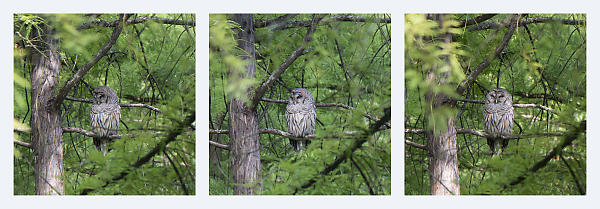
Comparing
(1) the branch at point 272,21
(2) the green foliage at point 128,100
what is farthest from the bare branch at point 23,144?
(1) the branch at point 272,21

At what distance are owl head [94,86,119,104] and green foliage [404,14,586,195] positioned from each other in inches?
81.2

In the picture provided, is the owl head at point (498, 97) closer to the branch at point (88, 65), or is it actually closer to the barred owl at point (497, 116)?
the barred owl at point (497, 116)

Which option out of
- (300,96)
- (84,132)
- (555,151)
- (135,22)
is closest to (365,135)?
(300,96)

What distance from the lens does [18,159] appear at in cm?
343

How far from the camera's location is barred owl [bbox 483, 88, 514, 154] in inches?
135

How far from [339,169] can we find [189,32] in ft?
4.55

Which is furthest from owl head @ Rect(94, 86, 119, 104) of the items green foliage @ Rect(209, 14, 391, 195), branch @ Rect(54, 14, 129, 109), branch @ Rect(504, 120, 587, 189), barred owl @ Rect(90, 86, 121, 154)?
branch @ Rect(504, 120, 587, 189)

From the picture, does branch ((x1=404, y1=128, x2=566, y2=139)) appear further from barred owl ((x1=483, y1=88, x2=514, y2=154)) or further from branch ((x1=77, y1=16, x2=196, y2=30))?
branch ((x1=77, y1=16, x2=196, y2=30))

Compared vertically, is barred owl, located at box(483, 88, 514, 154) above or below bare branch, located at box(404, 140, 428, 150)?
above

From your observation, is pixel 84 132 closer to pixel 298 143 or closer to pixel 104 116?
pixel 104 116

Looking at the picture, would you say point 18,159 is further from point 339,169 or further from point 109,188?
point 339,169

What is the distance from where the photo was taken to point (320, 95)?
11.0 feet

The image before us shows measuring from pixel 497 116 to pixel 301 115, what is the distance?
4.50ft

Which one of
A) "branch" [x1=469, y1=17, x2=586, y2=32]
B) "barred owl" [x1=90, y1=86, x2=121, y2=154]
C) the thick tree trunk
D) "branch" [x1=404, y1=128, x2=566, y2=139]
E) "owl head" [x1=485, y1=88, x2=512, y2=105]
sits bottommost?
the thick tree trunk
